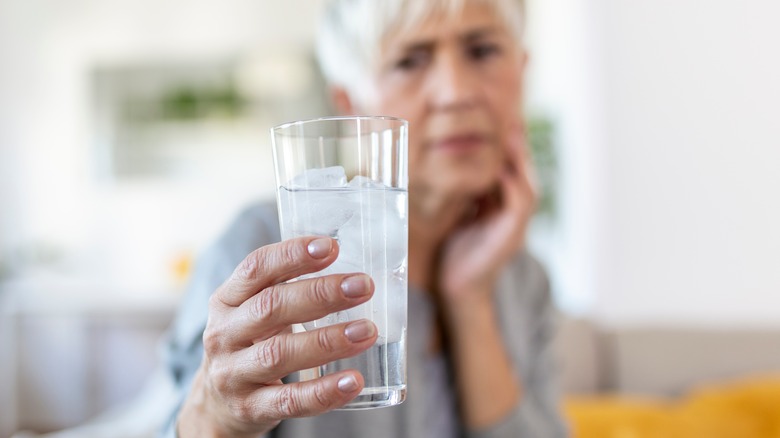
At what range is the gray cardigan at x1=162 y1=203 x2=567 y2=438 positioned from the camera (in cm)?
97

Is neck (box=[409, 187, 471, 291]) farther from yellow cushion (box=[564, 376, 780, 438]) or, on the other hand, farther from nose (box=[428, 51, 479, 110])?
yellow cushion (box=[564, 376, 780, 438])

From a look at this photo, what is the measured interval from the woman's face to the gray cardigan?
233 millimetres

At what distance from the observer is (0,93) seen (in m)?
6.07

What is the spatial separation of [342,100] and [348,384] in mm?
791

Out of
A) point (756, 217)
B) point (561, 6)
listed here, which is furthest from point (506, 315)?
point (561, 6)

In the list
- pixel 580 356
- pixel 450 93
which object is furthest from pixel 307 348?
pixel 580 356

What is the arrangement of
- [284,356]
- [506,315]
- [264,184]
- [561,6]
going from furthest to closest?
[264,184], [561,6], [506,315], [284,356]

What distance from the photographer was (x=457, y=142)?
3.87 ft

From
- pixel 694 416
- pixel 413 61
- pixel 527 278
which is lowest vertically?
pixel 694 416

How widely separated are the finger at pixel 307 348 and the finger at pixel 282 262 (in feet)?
0.14

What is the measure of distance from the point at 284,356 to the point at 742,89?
146 inches

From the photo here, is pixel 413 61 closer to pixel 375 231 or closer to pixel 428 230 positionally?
pixel 428 230

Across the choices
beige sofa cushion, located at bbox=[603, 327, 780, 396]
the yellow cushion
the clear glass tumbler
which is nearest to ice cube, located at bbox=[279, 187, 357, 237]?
the clear glass tumbler

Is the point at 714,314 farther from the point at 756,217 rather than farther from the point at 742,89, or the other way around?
the point at 742,89
